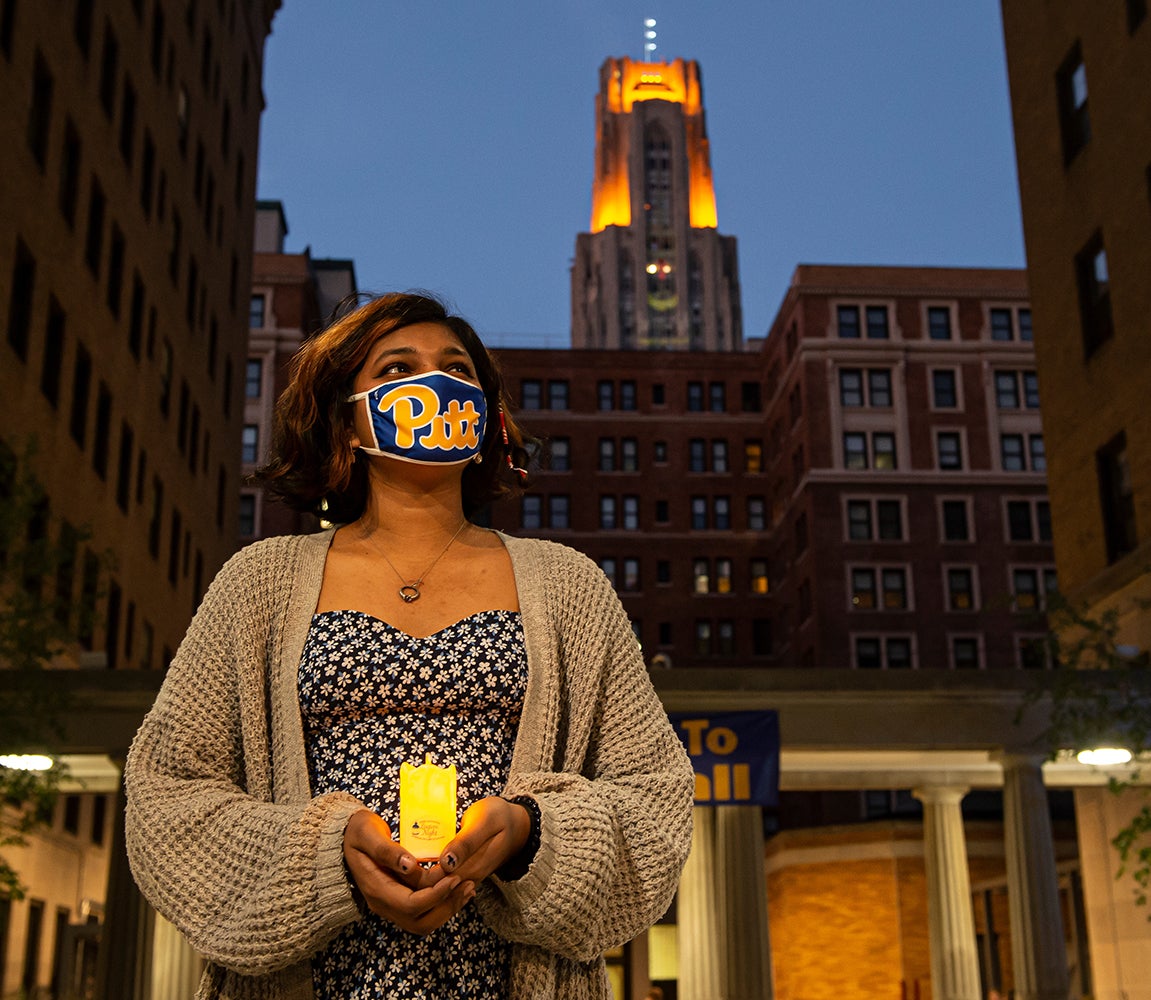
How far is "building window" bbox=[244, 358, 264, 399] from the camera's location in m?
74.8

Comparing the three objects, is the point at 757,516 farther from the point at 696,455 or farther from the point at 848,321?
the point at 848,321

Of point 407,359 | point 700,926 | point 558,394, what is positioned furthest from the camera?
Answer: point 558,394

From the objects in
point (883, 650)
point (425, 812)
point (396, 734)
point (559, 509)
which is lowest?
point (425, 812)

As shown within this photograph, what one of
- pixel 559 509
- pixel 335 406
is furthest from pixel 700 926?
pixel 559 509

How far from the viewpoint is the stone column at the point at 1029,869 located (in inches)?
912

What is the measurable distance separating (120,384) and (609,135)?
155m

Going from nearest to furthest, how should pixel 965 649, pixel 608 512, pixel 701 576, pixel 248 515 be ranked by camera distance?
pixel 965 649 → pixel 248 515 → pixel 701 576 → pixel 608 512

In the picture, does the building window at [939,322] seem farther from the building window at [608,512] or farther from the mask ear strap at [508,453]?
the mask ear strap at [508,453]

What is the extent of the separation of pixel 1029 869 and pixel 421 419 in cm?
2269

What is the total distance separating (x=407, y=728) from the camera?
300 cm

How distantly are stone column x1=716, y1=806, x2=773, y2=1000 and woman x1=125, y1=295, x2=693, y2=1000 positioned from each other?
69.2 feet

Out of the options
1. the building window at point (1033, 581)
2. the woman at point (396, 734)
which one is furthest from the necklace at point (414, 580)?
the building window at point (1033, 581)

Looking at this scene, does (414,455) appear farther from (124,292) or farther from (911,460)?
(911,460)

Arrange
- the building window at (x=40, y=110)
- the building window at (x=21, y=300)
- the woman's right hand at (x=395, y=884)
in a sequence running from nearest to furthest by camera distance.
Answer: the woman's right hand at (x=395, y=884)
the building window at (x=21, y=300)
the building window at (x=40, y=110)
